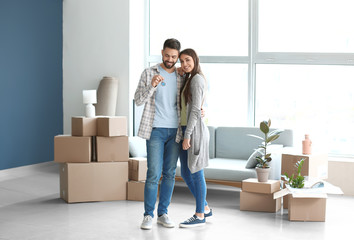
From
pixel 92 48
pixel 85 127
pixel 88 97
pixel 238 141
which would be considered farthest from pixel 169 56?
pixel 92 48

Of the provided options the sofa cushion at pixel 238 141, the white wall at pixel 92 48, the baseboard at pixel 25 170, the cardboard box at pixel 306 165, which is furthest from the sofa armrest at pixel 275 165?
the baseboard at pixel 25 170

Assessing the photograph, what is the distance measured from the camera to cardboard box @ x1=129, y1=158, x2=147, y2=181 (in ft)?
16.6

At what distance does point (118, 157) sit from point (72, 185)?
1.70ft

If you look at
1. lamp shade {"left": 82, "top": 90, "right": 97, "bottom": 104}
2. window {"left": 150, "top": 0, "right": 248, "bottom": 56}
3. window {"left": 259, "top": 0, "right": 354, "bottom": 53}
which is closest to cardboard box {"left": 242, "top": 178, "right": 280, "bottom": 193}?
lamp shade {"left": 82, "top": 90, "right": 97, "bottom": 104}

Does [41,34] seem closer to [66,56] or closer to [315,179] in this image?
[66,56]

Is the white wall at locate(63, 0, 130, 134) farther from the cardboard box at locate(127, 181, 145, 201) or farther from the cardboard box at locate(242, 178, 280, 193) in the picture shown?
the cardboard box at locate(242, 178, 280, 193)

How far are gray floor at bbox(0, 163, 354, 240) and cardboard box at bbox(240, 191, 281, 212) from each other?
2.6 inches

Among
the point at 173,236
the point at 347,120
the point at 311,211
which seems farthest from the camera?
the point at 347,120

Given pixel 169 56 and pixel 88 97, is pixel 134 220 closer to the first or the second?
pixel 169 56

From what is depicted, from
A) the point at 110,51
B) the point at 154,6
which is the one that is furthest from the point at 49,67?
the point at 154,6

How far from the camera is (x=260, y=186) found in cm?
453

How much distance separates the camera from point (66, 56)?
705cm

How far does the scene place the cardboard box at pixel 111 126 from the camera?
16.0 feet

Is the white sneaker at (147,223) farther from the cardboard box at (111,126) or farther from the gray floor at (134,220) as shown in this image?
the cardboard box at (111,126)
